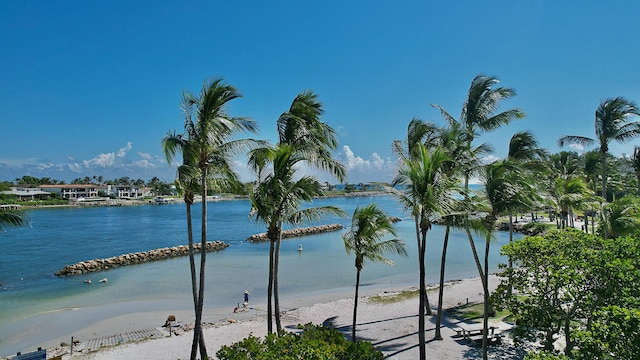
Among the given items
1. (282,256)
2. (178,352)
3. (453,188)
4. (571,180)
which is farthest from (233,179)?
(282,256)

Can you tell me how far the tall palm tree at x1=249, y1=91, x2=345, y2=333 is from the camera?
35.5ft

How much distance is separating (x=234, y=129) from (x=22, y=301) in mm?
23587

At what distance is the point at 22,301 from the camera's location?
24250 millimetres

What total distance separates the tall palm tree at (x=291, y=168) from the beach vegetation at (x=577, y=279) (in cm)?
552

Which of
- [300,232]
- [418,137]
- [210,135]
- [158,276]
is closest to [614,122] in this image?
[418,137]

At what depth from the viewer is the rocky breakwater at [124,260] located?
31.9 meters

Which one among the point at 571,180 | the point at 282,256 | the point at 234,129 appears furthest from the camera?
the point at 282,256

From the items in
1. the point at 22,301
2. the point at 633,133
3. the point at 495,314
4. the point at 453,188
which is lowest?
the point at 22,301

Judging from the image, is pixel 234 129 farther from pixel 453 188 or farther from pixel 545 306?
pixel 545 306

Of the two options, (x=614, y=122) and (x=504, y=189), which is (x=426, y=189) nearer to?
(x=504, y=189)

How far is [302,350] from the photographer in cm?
577

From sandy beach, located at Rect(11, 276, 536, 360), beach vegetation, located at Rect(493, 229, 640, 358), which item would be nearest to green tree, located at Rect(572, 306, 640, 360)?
beach vegetation, located at Rect(493, 229, 640, 358)

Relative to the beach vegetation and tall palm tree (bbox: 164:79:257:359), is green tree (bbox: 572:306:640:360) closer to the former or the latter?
the beach vegetation

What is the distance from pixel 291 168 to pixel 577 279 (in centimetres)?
746
